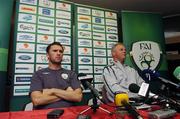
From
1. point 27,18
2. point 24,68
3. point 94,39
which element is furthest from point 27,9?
point 94,39

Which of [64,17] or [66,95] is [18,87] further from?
[64,17]

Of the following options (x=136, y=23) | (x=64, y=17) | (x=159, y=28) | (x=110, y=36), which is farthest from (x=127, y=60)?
(x=64, y=17)

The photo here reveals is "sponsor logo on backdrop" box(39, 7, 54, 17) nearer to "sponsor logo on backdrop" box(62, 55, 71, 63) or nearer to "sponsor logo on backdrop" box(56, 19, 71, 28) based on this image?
"sponsor logo on backdrop" box(56, 19, 71, 28)

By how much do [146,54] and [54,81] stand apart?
72.6 inches

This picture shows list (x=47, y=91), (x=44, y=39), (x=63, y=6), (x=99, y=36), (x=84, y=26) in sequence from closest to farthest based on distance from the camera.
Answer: (x=47, y=91) → (x=44, y=39) → (x=63, y=6) → (x=84, y=26) → (x=99, y=36)

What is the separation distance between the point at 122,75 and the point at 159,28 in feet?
5.18

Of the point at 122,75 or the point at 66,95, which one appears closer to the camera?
the point at 66,95

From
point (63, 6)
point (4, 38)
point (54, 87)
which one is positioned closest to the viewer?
point (54, 87)

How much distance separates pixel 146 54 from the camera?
316 centimetres

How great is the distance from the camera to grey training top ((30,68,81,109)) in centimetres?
174

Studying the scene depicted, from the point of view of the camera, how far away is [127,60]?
10.2 ft

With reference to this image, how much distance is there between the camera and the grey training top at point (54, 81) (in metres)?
1.74

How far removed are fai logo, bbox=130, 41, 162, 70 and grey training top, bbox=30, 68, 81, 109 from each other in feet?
4.86

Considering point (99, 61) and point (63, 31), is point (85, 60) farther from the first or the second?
point (63, 31)
